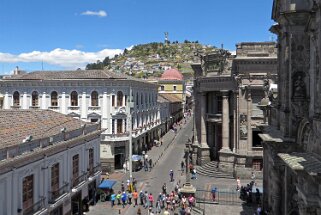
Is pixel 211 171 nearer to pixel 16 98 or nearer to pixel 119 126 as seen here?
pixel 119 126

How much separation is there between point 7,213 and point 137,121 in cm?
2972

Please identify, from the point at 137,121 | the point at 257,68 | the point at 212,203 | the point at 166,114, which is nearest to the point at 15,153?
the point at 212,203

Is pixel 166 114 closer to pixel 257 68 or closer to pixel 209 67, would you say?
pixel 209 67

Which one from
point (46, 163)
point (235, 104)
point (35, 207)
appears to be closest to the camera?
point (35, 207)

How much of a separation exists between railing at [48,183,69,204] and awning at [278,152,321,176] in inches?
565

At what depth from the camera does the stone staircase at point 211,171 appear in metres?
36.4

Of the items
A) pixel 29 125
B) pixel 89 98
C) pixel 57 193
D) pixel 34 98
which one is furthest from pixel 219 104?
pixel 57 193

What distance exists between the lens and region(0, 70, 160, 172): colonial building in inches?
1594

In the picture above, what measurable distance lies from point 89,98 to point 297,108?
92.8ft

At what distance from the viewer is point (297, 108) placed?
16.0 meters

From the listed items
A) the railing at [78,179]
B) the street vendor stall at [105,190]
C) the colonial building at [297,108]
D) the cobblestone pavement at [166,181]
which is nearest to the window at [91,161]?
the railing at [78,179]

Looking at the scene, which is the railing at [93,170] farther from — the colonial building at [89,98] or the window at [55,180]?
the colonial building at [89,98]

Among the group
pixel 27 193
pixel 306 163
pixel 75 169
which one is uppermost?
pixel 306 163

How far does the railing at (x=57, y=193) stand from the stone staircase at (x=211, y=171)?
16841 millimetres
